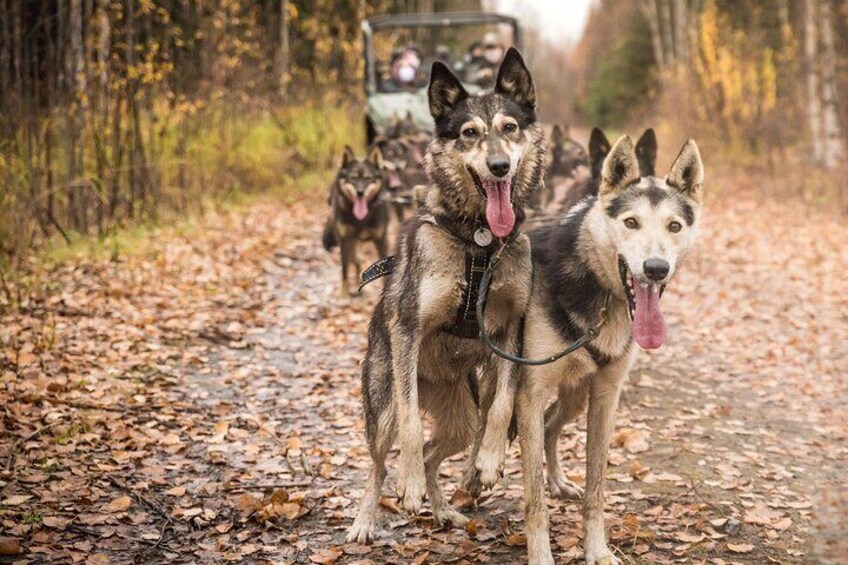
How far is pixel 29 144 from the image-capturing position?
823cm

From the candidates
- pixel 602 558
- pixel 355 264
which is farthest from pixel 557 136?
pixel 602 558

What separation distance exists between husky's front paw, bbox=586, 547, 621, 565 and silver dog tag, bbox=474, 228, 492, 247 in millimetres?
1451

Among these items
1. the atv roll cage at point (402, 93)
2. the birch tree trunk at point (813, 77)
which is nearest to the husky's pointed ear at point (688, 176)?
the atv roll cage at point (402, 93)

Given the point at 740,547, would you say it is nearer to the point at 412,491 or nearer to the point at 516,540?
the point at 516,540

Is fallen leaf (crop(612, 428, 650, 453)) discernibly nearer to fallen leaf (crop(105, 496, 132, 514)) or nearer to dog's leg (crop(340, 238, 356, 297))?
fallen leaf (crop(105, 496, 132, 514))

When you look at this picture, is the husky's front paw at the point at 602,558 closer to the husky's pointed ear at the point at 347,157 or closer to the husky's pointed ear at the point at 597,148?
the husky's pointed ear at the point at 597,148

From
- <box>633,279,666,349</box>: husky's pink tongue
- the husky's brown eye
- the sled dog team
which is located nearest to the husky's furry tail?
the sled dog team

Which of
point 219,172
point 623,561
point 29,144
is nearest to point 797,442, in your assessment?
point 623,561

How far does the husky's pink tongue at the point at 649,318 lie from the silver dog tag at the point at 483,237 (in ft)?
2.16

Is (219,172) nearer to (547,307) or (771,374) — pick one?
(771,374)

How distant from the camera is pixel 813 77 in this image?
15.8 metres

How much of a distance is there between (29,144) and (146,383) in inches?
147

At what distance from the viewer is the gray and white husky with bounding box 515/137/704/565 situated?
352 centimetres

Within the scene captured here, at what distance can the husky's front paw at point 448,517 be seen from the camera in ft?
13.8
